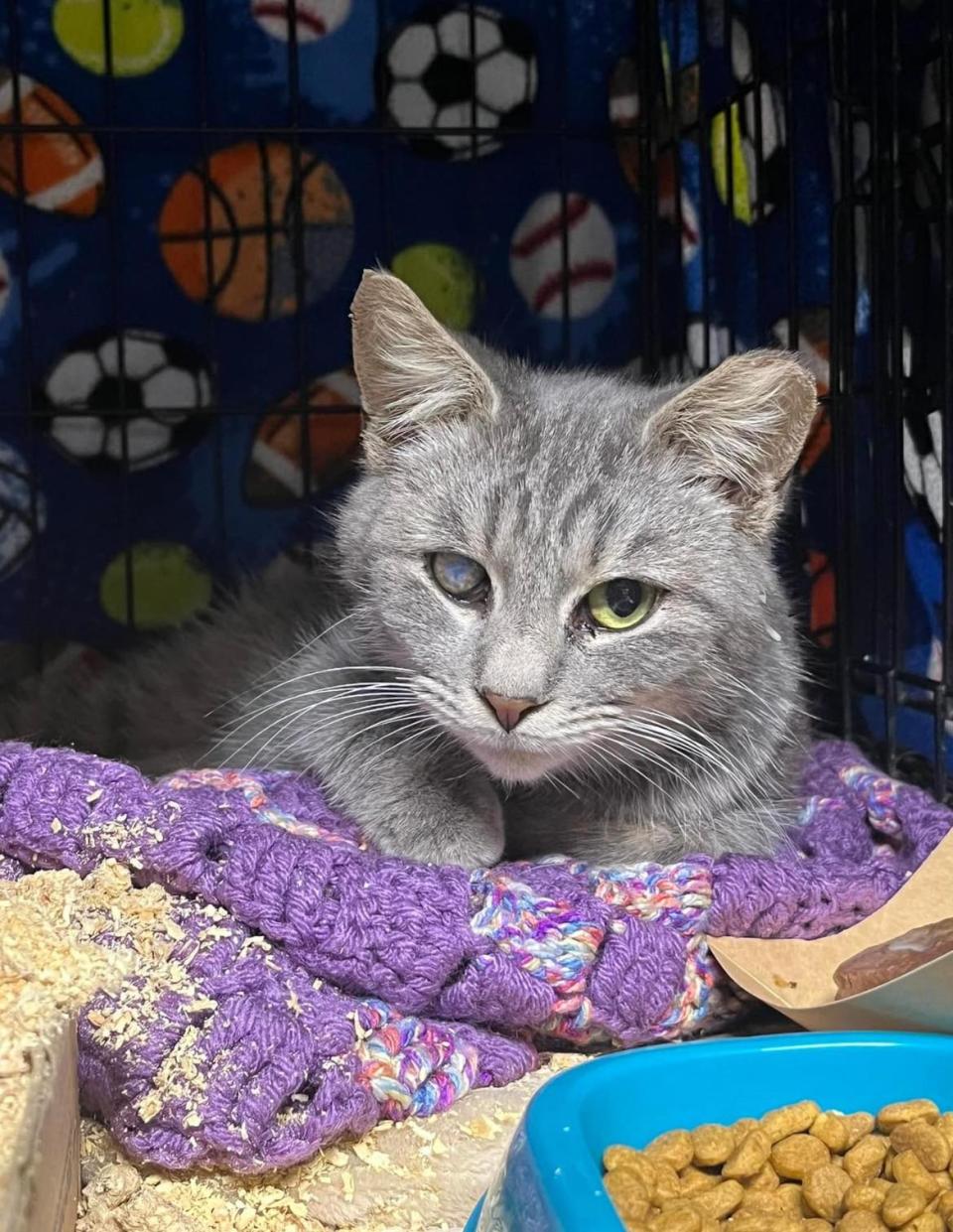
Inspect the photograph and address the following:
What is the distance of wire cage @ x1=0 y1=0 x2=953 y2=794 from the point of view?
218 cm

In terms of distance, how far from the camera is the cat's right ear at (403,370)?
57.8 inches

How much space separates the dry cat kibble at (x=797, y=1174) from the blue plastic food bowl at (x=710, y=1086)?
0.02 m

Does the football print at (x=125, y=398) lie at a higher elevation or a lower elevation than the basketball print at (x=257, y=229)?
lower

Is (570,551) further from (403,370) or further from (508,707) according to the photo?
Result: (403,370)

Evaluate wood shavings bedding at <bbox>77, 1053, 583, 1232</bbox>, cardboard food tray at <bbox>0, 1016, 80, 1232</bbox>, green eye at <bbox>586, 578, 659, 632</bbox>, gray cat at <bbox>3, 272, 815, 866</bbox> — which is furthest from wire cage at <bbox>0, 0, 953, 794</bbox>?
cardboard food tray at <bbox>0, 1016, 80, 1232</bbox>

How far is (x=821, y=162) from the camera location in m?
1.94

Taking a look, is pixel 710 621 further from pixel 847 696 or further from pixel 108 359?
pixel 108 359

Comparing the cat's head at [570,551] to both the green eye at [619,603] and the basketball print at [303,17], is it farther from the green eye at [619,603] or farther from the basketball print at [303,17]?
the basketball print at [303,17]

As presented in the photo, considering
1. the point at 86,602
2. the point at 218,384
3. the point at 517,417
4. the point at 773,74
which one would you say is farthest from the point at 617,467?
the point at 86,602

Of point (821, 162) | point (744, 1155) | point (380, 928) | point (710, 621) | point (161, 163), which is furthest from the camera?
point (161, 163)

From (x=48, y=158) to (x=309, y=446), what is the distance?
675 millimetres

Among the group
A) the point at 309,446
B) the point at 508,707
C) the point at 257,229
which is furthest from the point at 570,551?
the point at 257,229

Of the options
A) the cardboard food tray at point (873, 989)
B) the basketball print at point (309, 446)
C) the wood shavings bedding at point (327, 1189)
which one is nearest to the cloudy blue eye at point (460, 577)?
the cardboard food tray at point (873, 989)

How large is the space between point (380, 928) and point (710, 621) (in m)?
0.50
